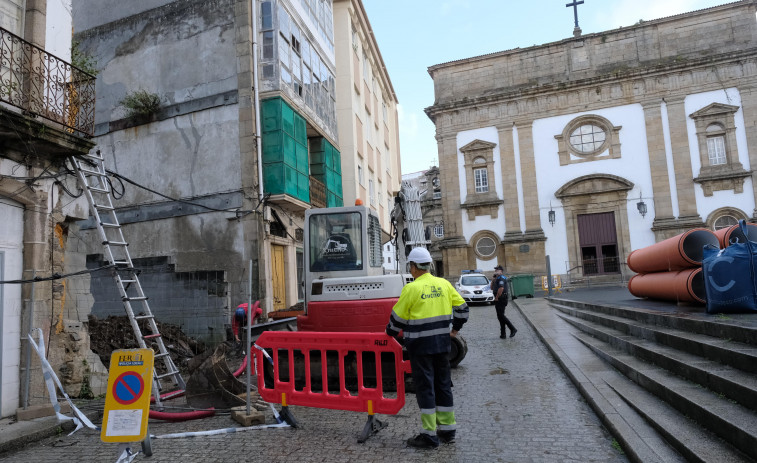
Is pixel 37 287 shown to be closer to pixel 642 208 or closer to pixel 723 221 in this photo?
pixel 642 208

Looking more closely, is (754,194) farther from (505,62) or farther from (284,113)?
(284,113)

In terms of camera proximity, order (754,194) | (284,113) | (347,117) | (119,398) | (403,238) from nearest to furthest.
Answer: (119,398)
(403,238)
(284,113)
(347,117)
(754,194)

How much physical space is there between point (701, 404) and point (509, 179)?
87.5 feet

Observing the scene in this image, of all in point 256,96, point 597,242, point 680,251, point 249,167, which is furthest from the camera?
point 597,242

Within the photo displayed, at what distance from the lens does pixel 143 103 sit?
13812 mm

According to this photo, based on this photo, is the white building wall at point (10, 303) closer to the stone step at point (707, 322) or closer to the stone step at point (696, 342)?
the stone step at point (696, 342)

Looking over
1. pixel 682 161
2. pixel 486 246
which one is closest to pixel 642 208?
pixel 682 161

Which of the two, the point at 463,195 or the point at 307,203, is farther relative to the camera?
the point at 463,195

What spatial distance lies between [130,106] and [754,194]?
29.4 m

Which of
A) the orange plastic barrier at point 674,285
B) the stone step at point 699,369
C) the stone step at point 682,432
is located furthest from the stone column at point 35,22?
the orange plastic barrier at point 674,285

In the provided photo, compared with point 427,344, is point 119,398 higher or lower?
lower

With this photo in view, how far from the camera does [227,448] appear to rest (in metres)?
4.83

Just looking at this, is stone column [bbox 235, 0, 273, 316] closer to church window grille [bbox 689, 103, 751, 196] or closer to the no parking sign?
the no parking sign

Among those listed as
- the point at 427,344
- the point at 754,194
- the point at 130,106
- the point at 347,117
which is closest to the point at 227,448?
the point at 427,344
